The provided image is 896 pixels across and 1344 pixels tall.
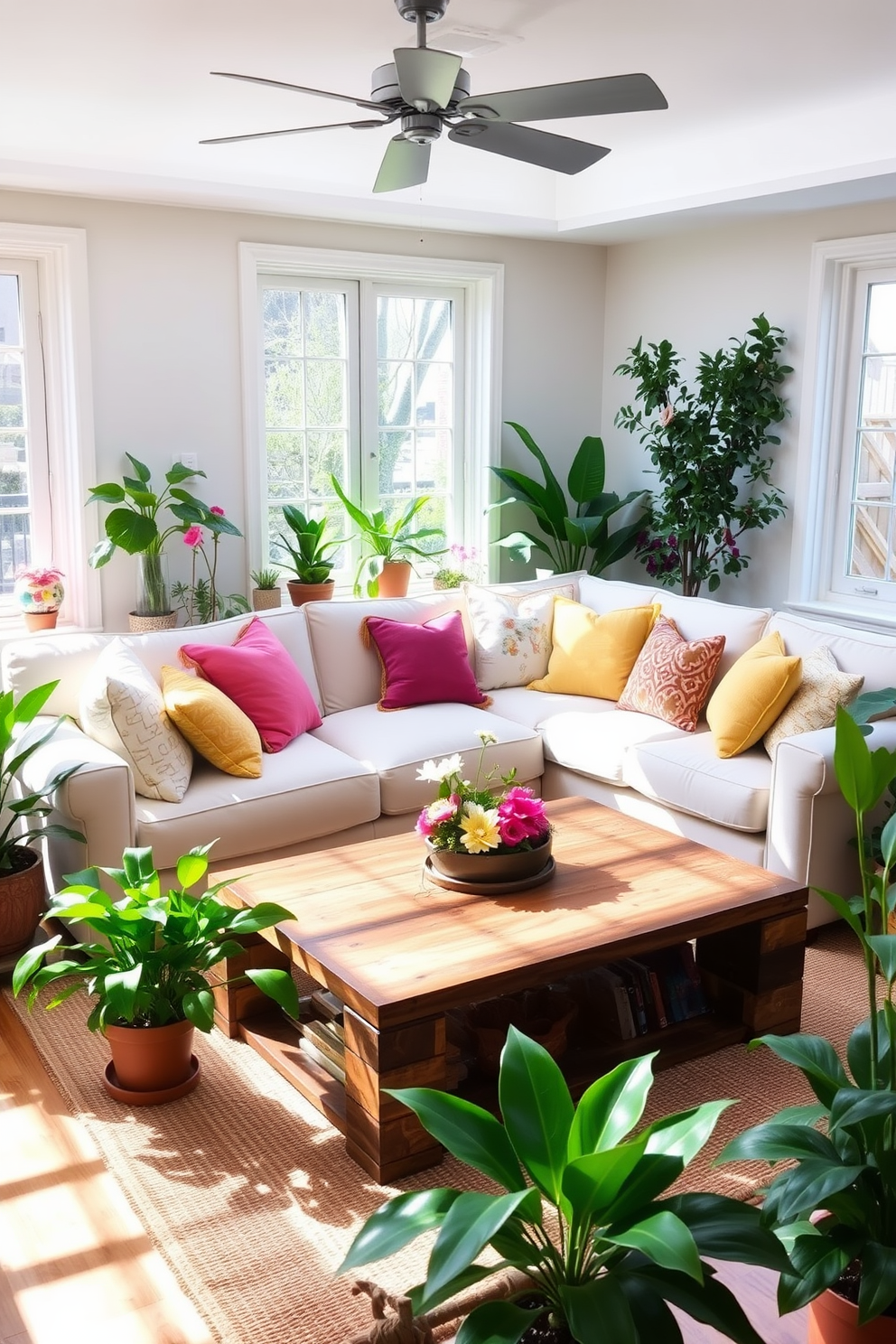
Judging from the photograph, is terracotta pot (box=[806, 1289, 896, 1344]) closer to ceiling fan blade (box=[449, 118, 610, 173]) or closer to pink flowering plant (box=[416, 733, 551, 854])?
pink flowering plant (box=[416, 733, 551, 854])

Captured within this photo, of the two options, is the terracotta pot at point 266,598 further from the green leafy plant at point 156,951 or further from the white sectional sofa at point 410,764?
the green leafy plant at point 156,951

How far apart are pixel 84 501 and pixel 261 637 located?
1.16 m

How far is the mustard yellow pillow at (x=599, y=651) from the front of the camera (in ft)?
15.0

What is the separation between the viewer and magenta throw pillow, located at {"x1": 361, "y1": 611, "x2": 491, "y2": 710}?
4461mm

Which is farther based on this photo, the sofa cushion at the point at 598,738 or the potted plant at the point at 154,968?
the sofa cushion at the point at 598,738

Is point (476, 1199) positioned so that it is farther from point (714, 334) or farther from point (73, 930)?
point (714, 334)

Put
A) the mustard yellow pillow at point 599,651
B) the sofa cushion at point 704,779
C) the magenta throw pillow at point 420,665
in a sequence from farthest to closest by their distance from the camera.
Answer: the mustard yellow pillow at point 599,651 → the magenta throw pillow at point 420,665 → the sofa cushion at point 704,779

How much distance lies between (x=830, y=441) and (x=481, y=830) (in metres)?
3.03

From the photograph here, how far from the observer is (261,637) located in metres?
4.18

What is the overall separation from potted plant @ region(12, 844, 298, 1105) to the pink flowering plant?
45 centimetres

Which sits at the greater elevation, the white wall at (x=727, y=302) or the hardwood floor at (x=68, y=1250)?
the white wall at (x=727, y=302)

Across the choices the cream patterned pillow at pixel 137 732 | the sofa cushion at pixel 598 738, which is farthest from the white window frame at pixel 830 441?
the cream patterned pillow at pixel 137 732

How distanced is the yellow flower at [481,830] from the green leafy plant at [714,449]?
8.70 feet

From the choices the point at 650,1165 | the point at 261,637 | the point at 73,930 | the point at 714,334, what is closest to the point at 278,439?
the point at 261,637
